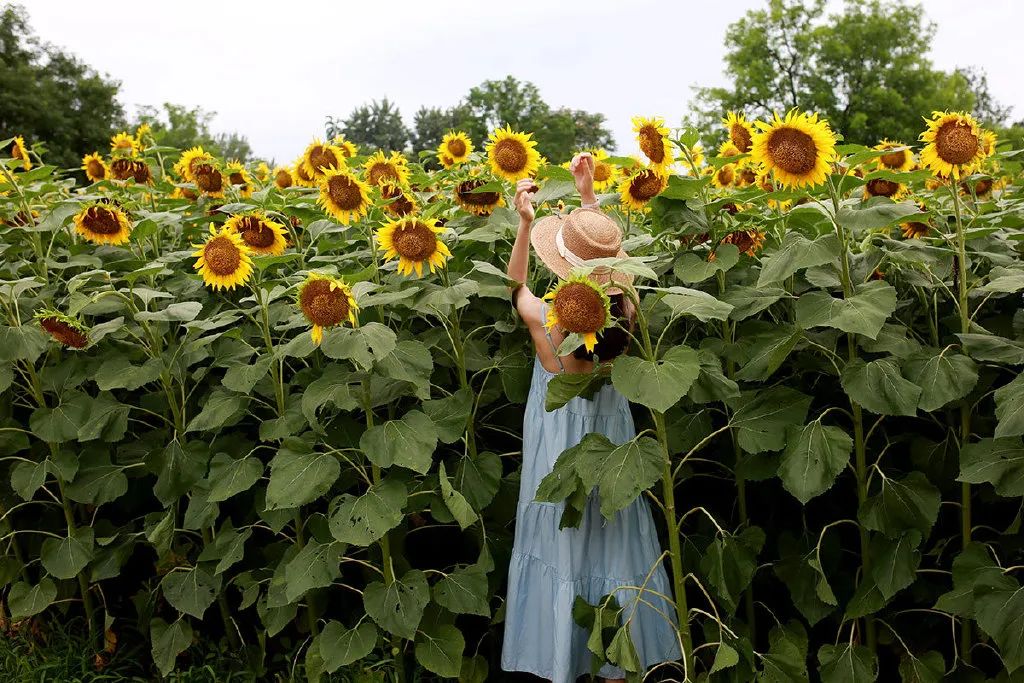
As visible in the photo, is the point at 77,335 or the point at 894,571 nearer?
the point at 894,571

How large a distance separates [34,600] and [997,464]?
340 cm

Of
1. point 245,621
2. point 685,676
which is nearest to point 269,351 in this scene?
point 245,621

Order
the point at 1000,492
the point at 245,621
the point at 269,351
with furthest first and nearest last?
the point at 245,621, the point at 269,351, the point at 1000,492

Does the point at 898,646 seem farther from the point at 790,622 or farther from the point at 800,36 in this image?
the point at 800,36

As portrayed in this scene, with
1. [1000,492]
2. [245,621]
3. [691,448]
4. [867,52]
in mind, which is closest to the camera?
[1000,492]

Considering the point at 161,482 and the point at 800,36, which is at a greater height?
the point at 800,36

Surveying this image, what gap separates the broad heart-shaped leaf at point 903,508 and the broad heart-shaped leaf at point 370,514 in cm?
138

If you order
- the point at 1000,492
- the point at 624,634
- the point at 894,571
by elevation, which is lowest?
the point at 624,634

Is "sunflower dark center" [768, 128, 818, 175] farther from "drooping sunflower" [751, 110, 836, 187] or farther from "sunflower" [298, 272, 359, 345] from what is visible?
"sunflower" [298, 272, 359, 345]

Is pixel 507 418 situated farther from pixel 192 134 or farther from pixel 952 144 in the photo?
pixel 192 134

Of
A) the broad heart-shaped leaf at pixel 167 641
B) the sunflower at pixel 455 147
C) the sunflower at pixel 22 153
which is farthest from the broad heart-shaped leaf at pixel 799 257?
the sunflower at pixel 22 153

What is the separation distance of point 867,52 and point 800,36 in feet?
8.64

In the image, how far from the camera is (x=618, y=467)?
99.5 inches

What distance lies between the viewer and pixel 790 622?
116 inches
